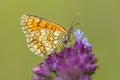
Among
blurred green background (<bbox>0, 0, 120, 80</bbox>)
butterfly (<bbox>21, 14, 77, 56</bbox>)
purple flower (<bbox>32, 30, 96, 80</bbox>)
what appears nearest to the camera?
purple flower (<bbox>32, 30, 96, 80</bbox>)

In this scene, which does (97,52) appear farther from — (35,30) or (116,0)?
(35,30)

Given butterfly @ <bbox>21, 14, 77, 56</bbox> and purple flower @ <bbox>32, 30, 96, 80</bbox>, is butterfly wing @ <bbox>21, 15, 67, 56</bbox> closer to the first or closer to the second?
butterfly @ <bbox>21, 14, 77, 56</bbox>

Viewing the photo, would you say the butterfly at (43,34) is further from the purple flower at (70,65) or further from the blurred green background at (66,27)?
the blurred green background at (66,27)

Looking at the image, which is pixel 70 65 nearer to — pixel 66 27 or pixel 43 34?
pixel 43 34

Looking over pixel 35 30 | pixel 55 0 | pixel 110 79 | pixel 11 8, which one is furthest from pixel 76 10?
pixel 35 30

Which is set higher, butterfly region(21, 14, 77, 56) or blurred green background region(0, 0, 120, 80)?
blurred green background region(0, 0, 120, 80)

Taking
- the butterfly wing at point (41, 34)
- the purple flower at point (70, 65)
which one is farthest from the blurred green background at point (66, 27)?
the purple flower at point (70, 65)

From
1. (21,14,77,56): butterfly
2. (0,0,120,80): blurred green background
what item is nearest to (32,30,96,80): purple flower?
(21,14,77,56): butterfly

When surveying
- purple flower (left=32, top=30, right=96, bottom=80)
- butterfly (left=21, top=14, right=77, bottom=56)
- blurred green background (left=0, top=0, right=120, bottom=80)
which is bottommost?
purple flower (left=32, top=30, right=96, bottom=80)
